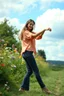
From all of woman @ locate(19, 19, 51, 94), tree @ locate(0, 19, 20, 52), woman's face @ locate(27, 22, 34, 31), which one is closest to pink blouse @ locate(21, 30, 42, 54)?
woman @ locate(19, 19, 51, 94)

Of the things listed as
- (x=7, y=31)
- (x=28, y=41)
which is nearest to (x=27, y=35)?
(x=28, y=41)

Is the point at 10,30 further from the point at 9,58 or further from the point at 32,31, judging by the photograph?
the point at 32,31

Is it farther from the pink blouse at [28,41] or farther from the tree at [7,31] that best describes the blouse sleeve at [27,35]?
the tree at [7,31]

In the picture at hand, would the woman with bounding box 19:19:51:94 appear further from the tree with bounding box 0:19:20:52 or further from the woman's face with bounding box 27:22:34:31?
the tree with bounding box 0:19:20:52

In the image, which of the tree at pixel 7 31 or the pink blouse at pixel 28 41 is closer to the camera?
the pink blouse at pixel 28 41

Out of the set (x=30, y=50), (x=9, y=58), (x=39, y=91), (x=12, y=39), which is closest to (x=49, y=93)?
(x=39, y=91)

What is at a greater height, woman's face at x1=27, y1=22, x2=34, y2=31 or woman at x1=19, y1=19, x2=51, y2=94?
woman's face at x1=27, y1=22, x2=34, y2=31

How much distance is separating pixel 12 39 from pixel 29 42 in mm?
24114

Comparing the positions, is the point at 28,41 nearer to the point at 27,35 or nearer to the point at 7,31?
the point at 27,35

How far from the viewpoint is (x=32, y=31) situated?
9867 mm

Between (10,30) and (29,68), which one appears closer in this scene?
(29,68)

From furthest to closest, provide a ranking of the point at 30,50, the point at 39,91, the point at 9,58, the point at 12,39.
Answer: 1. the point at 12,39
2. the point at 9,58
3. the point at 39,91
4. the point at 30,50

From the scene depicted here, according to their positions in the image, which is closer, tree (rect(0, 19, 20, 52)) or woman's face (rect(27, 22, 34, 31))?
woman's face (rect(27, 22, 34, 31))

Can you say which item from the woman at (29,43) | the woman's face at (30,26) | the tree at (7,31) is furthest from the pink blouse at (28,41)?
the tree at (7,31)
